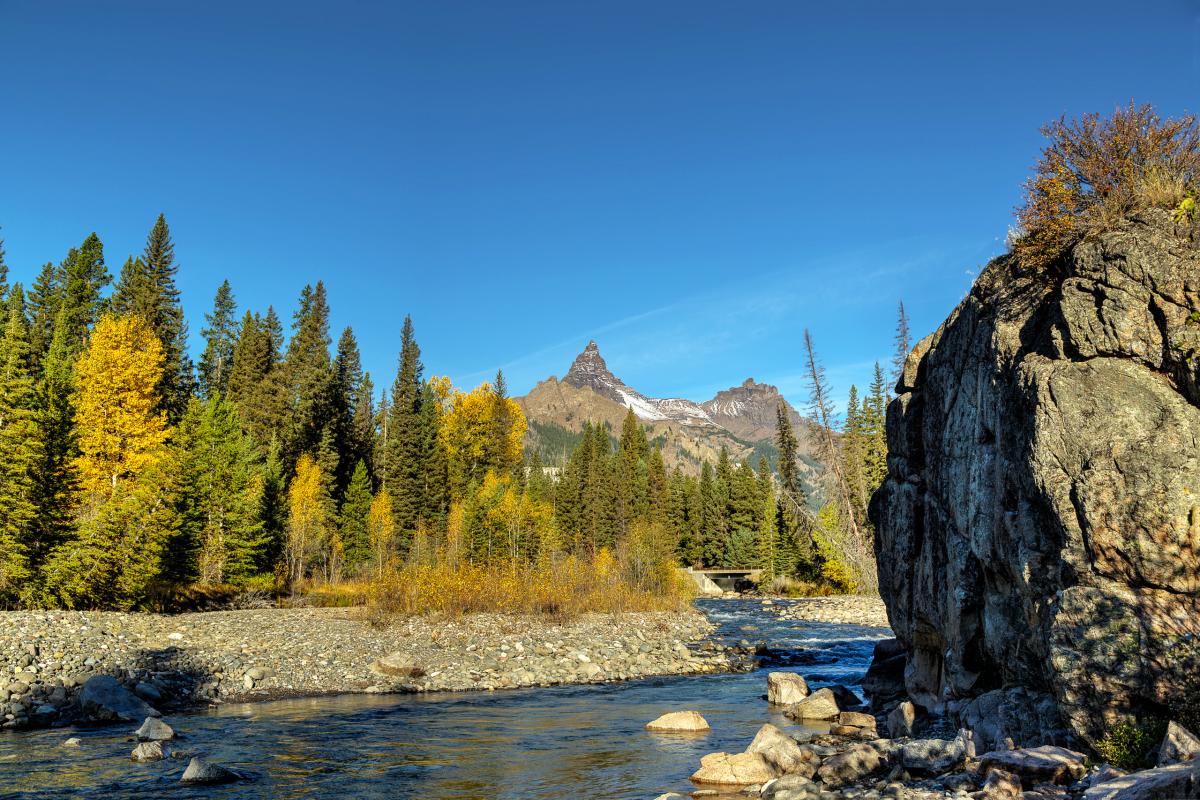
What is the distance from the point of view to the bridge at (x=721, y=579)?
243 ft

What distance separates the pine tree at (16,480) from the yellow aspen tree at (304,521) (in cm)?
1959

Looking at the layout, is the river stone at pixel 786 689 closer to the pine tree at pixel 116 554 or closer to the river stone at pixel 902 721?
the river stone at pixel 902 721

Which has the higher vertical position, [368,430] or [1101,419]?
[368,430]

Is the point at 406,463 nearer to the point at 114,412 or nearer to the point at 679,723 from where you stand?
the point at 114,412

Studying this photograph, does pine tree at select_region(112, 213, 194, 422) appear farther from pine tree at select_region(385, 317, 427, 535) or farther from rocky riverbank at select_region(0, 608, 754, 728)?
rocky riverbank at select_region(0, 608, 754, 728)

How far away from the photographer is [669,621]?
3859 cm

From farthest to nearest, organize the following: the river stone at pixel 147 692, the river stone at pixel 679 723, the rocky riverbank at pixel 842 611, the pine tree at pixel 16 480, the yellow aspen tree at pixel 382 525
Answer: the yellow aspen tree at pixel 382 525, the rocky riverbank at pixel 842 611, the pine tree at pixel 16 480, the river stone at pixel 147 692, the river stone at pixel 679 723

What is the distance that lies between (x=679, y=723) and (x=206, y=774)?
9938 millimetres

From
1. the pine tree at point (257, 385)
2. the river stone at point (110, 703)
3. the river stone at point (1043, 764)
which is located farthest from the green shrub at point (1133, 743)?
the pine tree at point (257, 385)

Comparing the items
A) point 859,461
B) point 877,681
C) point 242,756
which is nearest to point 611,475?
point 859,461

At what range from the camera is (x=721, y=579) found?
292ft

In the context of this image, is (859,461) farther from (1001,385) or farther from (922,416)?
(1001,385)

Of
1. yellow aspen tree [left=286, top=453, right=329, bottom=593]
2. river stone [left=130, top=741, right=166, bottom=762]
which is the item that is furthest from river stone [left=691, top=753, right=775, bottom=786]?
yellow aspen tree [left=286, top=453, right=329, bottom=593]

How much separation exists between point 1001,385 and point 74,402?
40.6 m
